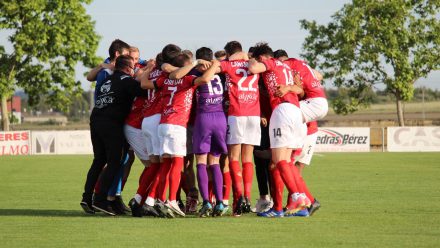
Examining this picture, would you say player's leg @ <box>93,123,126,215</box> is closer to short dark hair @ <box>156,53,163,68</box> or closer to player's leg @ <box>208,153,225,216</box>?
short dark hair @ <box>156,53,163,68</box>

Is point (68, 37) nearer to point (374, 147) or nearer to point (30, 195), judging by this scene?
point (374, 147)

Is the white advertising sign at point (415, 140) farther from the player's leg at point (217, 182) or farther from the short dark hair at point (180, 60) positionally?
the short dark hair at point (180, 60)

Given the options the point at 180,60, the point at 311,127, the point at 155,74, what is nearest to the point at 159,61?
the point at 155,74

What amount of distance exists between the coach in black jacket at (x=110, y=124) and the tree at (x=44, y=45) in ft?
135

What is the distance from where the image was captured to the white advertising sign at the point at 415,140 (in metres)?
40.4

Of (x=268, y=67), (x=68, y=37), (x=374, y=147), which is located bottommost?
(x=374, y=147)

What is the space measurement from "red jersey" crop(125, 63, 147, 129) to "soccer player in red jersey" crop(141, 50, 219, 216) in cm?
69

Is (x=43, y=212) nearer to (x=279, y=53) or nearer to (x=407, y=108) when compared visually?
(x=279, y=53)

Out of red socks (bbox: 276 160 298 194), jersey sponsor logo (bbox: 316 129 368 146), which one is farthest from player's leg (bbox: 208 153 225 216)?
jersey sponsor logo (bbox: 316 129 368 146)

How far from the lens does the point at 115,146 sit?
12.6m

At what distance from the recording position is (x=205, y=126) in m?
12.0

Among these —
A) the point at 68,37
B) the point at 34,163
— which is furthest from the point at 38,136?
the point at 68,37

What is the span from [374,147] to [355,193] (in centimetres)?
2657

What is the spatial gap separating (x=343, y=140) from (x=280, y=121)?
29.5 metres
